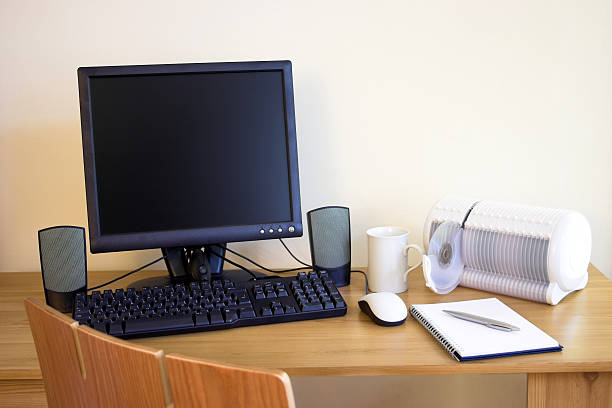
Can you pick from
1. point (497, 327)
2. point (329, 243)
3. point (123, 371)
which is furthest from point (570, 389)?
point (123, 371)

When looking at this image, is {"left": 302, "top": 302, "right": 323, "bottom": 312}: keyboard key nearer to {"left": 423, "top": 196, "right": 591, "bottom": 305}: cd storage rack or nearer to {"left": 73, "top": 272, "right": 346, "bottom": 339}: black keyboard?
{"left": 73, "top": 272, "right": 346, "bottom": 339}: black keyboard

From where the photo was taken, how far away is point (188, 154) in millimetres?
1243

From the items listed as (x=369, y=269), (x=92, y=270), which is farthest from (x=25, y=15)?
(x=369, y=269)

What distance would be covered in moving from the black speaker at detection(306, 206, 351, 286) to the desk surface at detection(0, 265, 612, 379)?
0.08 metres

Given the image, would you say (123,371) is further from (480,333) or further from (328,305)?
(480,333)

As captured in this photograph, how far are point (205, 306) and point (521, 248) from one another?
2.06 ft

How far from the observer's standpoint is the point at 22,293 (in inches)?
52.6

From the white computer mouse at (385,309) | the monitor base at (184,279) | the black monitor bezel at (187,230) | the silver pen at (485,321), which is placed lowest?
the silver pen at (485,321)

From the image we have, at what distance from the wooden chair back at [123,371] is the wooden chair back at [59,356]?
0.03 meters

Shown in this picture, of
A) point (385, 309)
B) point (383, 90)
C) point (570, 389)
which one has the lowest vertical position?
point (570, 389)

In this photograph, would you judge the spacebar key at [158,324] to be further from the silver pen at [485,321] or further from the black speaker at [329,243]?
the silver pen at [485,321]

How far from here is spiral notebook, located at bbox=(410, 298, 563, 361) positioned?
0.95 m

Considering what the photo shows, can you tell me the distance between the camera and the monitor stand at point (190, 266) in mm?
1316

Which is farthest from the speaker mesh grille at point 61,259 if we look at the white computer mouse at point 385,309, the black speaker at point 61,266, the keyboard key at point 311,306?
the white computer mouse at point 385,309
